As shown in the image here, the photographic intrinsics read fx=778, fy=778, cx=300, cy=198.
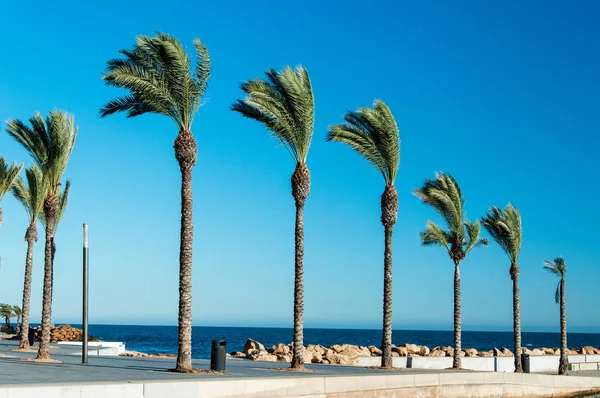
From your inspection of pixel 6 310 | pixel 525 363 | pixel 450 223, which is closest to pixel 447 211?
pixel 450 223

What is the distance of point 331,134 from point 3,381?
50.0 feet

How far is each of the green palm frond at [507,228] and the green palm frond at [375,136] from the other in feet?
36.0

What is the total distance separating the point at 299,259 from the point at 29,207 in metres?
17.3

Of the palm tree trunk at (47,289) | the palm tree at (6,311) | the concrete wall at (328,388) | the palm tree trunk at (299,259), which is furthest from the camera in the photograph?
the palm tree at (6,311)

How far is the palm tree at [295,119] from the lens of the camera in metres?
25.2

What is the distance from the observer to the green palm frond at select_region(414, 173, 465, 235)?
33.8 metres

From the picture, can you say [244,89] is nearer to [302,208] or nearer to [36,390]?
[302,208]

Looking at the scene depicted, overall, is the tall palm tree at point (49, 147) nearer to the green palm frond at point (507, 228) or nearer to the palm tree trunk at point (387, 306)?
the palm tree trunk at point (387, 306)

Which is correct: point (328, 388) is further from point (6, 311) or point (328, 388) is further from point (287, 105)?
point (6, 311)

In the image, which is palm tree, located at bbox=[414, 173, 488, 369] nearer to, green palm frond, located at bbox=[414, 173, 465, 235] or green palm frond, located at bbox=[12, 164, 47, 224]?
green palm frond, located at bbox=[414, 173, 465, 235]

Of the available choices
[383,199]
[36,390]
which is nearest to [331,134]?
[383,199]

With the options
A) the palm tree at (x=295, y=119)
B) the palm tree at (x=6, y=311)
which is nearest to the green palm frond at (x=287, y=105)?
the palm tree at (x=295, y=119)

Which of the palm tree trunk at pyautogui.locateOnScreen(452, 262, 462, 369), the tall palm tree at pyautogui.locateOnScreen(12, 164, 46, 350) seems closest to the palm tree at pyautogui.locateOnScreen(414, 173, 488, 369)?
the palm tree trunk at pyautogui.locateOnScreen(452, 262, 462, 369)

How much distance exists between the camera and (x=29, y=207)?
1455 inches
